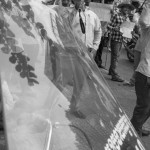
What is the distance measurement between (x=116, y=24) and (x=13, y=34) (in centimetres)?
621

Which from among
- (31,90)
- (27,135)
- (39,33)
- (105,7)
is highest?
(39,33)

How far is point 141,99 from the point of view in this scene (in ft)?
14.7

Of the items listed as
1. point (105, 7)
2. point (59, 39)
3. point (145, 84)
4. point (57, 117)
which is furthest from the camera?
point (105, 7)

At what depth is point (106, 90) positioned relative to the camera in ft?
7.66

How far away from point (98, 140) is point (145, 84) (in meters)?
2.51

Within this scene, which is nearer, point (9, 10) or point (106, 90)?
point (9, 10)

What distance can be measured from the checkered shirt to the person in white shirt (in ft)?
6.65

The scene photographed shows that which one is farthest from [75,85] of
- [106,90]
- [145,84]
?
[145,84]

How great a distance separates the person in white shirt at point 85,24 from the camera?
5.68 metres

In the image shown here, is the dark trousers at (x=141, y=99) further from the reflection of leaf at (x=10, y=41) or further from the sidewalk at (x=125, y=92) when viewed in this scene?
the reflection of leaf at (x=10, y=41)

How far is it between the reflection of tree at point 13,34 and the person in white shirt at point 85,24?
3448 mm

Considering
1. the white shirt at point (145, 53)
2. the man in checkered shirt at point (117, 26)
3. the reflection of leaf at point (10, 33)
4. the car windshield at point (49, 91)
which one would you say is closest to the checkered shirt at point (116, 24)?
the man in checkered shirt at point (117, 26)

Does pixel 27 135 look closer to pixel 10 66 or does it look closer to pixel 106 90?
pixel 10 66

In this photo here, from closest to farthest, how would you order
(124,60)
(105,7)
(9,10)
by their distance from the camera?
(9,10)
(105,7)
(124,60)
